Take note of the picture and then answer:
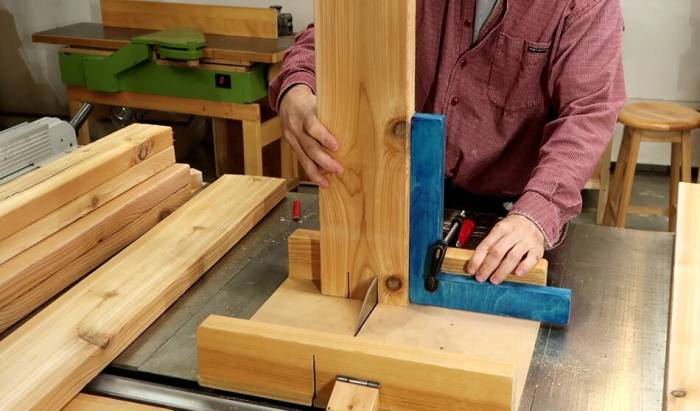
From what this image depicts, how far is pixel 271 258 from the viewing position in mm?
1541

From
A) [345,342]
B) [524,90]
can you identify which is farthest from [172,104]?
[345,342]

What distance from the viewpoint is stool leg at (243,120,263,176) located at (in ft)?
12.0

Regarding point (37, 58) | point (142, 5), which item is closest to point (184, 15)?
point (142, 5)

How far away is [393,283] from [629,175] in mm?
2217

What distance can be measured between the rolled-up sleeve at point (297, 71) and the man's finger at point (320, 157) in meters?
0.30

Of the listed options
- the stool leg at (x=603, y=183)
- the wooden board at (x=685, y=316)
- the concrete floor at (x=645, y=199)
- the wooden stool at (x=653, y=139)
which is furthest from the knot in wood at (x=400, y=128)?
the concrete floor at (x=645, y=199)

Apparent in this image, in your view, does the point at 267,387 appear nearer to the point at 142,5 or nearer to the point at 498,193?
the point at 498,193

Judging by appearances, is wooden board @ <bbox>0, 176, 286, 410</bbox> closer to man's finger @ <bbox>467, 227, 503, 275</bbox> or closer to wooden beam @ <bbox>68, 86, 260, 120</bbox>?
man's finger @ <bbox>467, 227, 503, 275</bbox>

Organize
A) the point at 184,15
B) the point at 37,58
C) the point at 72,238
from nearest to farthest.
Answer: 1. the point at 72,238
2. the point at 184,15
3. the point at 37,58

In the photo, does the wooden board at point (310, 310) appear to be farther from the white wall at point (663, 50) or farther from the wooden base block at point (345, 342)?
the white wall at point (663, 50)

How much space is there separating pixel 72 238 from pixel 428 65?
0.86 meters

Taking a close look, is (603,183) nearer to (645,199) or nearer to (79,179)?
(645,199)

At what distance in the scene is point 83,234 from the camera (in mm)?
1438

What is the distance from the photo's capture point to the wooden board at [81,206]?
1.35 metres
